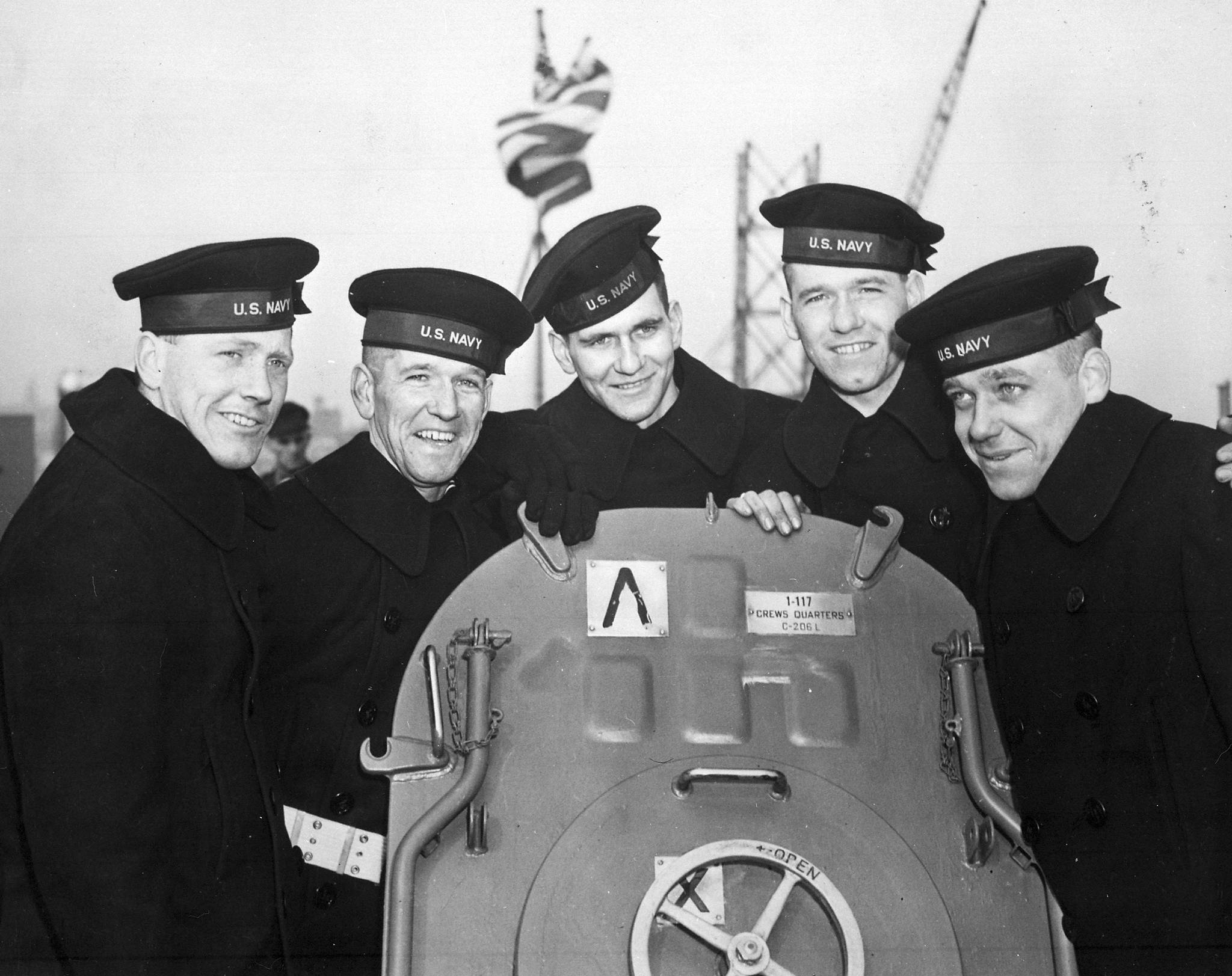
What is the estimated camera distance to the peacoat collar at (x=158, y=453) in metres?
2.43

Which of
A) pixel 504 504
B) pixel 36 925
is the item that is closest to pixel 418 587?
pixel 504 504

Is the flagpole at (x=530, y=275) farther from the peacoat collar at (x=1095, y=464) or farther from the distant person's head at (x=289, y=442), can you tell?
the peacoat collar at (x=1095, y=464)

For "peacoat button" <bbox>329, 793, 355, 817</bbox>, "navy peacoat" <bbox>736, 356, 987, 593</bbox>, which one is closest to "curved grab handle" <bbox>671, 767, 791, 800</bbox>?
"peacoat button" <bbox>329, 793, 355, 817</bbox>

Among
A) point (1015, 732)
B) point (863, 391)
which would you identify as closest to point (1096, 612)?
point (1015, 732)

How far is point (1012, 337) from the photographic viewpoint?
103 inches

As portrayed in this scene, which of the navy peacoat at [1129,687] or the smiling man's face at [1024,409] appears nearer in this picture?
the navy peacoat at [1129,687]

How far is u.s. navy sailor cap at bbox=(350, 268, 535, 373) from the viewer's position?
2.75m

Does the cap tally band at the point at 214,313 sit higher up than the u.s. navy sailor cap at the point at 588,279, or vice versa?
the u.s. navy sailor cap at the point at 588,279

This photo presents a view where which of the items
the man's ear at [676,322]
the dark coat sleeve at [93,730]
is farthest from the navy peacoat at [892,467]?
the dark coat sleeve at [93,730]

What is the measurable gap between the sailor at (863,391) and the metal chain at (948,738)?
513mm

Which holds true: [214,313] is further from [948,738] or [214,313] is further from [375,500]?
[948,738]

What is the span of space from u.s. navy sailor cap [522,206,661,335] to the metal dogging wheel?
4.31ft

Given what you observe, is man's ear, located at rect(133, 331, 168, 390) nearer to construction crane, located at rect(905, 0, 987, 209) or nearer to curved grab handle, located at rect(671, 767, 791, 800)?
curved grab handle, located at rect(671, 767, 791, 800)

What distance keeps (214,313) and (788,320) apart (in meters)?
1.35
